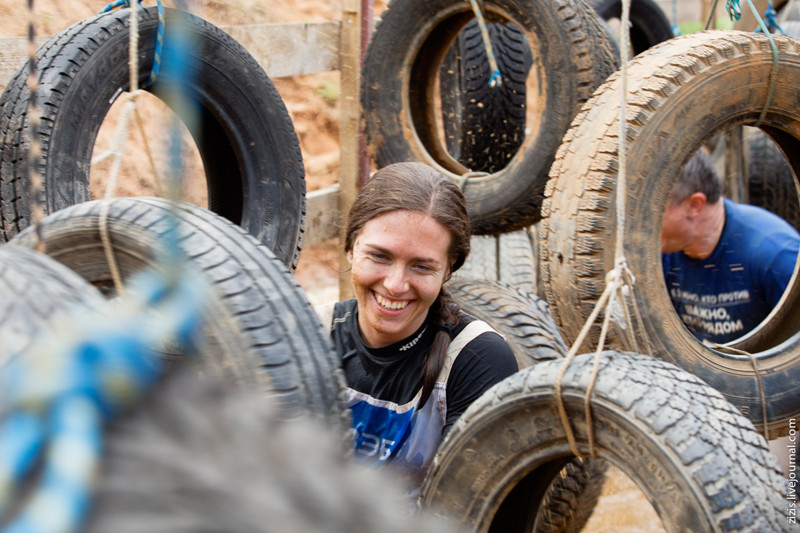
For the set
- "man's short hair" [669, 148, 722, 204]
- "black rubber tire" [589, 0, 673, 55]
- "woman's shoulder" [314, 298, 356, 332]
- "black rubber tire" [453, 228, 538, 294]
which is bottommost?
"woman's shoulder" [314, 298, 356, 332]

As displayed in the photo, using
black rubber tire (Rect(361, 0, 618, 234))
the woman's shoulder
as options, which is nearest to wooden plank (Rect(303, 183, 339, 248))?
black rubber tire (Rect(361, 0, 618, 234))

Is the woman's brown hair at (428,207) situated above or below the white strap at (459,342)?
above

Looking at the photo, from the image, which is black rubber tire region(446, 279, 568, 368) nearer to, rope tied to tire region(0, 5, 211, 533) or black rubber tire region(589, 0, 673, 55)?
rope tied to tire region(0, 5, 211, 533)

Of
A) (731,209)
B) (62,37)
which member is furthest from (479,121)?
(62,37)

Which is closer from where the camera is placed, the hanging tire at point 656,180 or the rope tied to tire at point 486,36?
the hanging tire at point 656,180

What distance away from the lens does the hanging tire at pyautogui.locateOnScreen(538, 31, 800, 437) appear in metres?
1.90

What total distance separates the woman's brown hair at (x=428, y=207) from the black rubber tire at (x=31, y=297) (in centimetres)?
97

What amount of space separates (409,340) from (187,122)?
2.69ft

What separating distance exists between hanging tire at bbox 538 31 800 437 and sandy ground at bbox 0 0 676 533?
1.04 metres

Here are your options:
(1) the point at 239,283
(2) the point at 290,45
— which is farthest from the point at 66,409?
(2) the point at 290,45

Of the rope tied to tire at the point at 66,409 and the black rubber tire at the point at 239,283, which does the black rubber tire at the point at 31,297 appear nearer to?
the rope tied to tire at the point at 66,409

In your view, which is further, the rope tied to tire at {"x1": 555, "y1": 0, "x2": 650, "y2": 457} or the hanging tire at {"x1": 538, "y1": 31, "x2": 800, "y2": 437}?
the hanging tire at {"x1": 538, "y1": 31, "x2": 800, "y2": 437}

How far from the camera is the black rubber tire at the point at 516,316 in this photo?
2.42m

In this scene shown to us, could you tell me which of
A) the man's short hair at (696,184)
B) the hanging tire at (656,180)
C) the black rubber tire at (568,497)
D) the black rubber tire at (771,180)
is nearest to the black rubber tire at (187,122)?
the hanging tire at (656,180)
